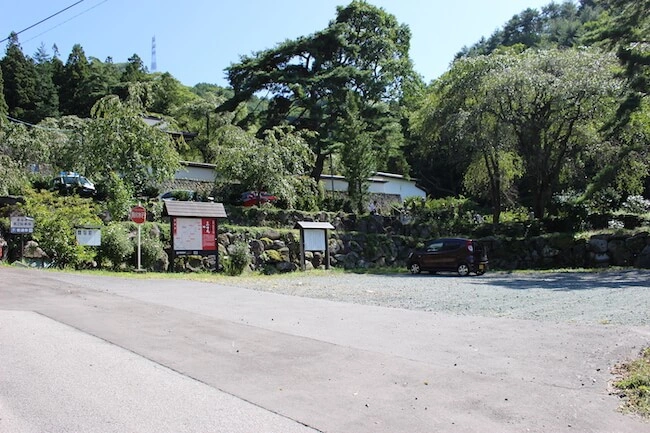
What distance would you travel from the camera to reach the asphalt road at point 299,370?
4883 mm

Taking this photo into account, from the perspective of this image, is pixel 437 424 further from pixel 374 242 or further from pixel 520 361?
pixel 374 242

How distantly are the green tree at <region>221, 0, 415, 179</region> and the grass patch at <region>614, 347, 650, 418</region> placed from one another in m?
27.6

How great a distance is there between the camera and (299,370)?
6.50 meters

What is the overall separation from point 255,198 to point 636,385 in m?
25.0

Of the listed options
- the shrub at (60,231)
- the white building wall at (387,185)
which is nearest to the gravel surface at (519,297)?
the shrub at (60,231)

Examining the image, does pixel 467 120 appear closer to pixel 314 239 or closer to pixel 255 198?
pixel 314 239

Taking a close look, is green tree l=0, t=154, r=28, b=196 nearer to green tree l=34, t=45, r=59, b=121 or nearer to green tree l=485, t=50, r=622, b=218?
green tree l=485, t=50, r=622, b=218

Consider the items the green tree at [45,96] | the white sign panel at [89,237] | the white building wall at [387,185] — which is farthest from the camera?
the green tree at [45,96]

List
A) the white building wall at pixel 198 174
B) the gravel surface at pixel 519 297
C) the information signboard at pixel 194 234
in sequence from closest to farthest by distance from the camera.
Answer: the gravel surface at pixel 519 297 → the information signboard at pixel 194 234 → the white building wall at pixel 198 174

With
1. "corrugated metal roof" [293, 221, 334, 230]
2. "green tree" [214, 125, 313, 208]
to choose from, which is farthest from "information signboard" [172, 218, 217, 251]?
"green tree" [214, 125, 313, 208]

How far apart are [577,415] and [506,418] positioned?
679 millimetres

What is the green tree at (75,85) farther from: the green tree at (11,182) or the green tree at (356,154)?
the green tree at (356,154)

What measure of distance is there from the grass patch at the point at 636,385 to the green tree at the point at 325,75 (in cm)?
2761

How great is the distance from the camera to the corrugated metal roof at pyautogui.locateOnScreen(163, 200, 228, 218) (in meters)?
20.6
